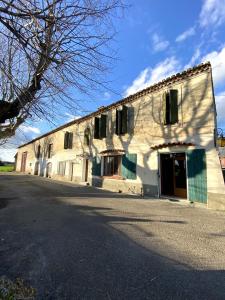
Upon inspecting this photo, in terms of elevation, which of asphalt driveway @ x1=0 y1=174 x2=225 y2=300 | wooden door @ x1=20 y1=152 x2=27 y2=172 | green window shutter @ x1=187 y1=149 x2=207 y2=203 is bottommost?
asphalt driveway @ x1=0 y1=174 x2=225 y2=300

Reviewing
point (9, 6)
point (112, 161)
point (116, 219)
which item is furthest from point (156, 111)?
point (9, 6)

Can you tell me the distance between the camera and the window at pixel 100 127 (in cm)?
1595

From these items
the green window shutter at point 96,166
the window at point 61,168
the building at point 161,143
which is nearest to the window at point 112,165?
the building at point 161,143

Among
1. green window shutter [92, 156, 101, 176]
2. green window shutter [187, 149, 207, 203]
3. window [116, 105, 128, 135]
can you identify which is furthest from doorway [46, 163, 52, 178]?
green window shutter [187, 149, 207, 203]

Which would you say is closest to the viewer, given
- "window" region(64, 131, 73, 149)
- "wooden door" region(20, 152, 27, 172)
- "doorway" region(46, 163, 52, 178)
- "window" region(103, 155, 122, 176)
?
"window" region(103, 155, 122, 176)

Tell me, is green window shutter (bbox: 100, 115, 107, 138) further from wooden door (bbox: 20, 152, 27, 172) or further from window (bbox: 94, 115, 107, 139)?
wooden door (bbox: 20, 152, 27, 172)

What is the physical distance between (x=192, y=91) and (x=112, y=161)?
687 centimetres

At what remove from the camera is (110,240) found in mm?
4980

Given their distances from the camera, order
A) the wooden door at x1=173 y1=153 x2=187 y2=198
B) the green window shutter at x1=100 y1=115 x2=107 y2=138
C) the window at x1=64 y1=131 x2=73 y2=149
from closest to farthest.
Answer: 1. the wooden door at x1=173 y1=153 x2=187 y2=198
2. the green window shutter at x1=100 y1=115 x2=107 y2=138
3. the window at x1=64 y1=131 x2=73 y2=149

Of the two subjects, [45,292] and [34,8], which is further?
[34,8]

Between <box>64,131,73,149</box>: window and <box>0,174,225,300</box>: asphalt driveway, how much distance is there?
13655 mm

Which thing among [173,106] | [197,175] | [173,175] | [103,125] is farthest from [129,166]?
[197,175]

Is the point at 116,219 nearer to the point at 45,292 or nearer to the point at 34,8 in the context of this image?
the point at 45,292

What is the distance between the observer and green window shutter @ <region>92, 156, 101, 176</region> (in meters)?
16.1
